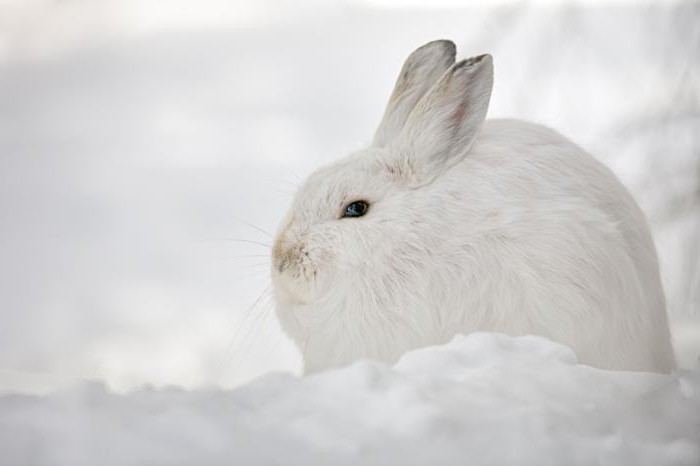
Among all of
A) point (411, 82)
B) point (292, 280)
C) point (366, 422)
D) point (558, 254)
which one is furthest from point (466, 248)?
point (366, 422)

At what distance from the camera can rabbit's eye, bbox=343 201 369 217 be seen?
9.77 feet

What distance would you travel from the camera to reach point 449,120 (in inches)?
116

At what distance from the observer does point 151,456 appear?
147 centimetres

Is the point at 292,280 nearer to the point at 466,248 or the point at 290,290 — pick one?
the point at 290,290

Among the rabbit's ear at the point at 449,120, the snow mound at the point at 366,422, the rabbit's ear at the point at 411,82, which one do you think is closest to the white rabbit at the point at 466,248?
the rabbit's ear at the point at 449,120

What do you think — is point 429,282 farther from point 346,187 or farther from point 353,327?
point 346,187

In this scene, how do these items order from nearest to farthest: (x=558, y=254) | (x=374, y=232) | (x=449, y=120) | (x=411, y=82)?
(x=558, y=254), (x=374, y=232), (x=449, y=120), (x=411, y=82)

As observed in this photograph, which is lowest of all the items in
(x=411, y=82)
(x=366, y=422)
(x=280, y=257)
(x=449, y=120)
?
(x=366, y=422)

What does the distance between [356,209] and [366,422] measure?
145cm

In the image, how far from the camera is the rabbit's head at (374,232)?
2.70 meters

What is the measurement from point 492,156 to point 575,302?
58cm

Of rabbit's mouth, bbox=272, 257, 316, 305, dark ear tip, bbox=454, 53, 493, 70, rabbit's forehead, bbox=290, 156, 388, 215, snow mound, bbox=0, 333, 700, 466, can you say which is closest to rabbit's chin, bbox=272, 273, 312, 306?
rabbit's mouth, bbox=272, 257, 316, 305

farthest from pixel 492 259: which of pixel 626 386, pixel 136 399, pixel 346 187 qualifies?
pixel 136 399

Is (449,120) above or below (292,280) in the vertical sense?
above
